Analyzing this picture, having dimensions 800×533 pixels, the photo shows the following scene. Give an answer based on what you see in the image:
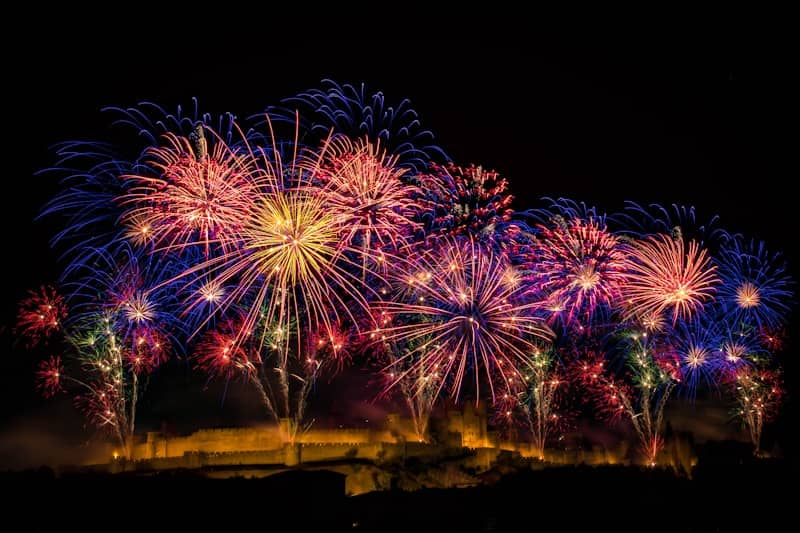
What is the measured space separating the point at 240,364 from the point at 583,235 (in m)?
24.8

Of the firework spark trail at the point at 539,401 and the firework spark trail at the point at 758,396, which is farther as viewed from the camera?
the firework spark trail at the point at 758,396

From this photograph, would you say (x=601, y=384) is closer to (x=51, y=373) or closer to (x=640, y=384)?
(x=640, y=384)

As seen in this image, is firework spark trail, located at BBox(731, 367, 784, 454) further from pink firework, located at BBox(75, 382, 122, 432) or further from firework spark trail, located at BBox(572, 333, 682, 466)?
pink firework, located at BBox(75, 382, 122, 432)

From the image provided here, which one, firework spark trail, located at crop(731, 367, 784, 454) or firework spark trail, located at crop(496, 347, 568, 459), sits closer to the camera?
firework spark trail, located at crop(496, 347, 568, 459)

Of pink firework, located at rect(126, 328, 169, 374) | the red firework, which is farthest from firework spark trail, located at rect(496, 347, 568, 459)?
pink firework, located at rect(126, 328, 169, 374)

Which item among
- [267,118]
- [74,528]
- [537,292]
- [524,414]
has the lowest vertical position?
[74,528]

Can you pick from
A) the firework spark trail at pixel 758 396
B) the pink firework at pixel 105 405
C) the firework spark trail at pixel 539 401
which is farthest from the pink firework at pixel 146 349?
the firework spark trail at pixel 758 396

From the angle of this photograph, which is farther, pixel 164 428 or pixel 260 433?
pixel 164 428

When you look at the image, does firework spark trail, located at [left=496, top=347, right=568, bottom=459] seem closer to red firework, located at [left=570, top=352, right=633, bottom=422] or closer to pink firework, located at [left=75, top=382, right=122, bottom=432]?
red firework, located at [left=570, top=352, right=633, bottom=422]

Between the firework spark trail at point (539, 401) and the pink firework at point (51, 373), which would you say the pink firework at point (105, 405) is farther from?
the firework spark trail at point (539, 401)

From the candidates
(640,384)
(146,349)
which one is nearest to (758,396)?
(640,384)

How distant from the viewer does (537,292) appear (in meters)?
51.8

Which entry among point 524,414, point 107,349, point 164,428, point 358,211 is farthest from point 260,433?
point 358,211

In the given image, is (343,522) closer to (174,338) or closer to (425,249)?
(425,249)
